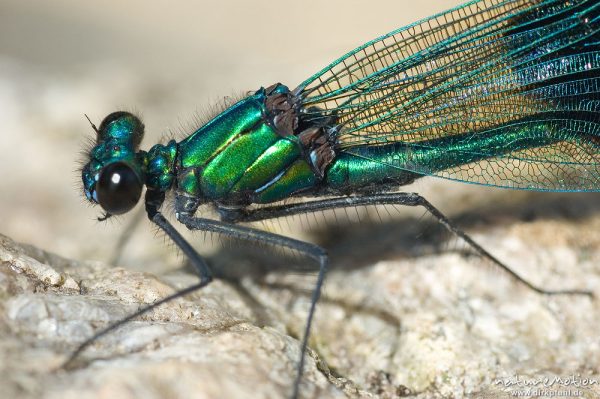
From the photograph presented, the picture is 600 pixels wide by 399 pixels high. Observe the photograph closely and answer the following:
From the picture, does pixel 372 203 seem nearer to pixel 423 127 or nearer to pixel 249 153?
pixel 423 127

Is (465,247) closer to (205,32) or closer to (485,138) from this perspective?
(485,138)

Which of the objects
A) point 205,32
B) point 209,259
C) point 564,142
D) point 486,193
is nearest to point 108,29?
point 205,32

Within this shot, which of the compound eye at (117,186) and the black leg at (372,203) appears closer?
the compound eye at (117,186)

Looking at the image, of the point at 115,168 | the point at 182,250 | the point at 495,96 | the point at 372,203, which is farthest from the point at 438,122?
the point at 115,168

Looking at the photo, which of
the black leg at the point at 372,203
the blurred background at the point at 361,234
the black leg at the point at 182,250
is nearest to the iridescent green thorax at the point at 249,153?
the black leg at the point at 372,203

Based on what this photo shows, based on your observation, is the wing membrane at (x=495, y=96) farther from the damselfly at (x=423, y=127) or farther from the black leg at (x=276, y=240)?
the black leg at (x=276, y=240)

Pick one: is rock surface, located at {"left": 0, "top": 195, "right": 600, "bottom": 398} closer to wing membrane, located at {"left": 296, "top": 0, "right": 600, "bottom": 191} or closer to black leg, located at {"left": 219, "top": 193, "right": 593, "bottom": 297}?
black leg, located at {"left": 219, "top": 193, "right": 593, "bottom": 297}

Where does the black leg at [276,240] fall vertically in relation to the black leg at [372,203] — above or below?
below
